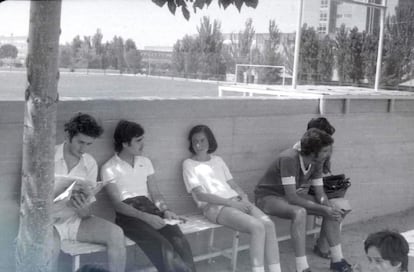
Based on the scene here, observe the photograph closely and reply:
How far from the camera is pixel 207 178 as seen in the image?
4.09 metres

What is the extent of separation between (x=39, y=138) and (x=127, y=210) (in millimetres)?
1354

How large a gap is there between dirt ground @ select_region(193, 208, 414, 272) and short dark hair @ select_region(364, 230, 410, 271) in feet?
2.50

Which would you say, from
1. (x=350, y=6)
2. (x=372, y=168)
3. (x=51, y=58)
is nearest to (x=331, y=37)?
(x=350, y=6)

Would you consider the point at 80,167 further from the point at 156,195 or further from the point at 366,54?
the point at 366,54

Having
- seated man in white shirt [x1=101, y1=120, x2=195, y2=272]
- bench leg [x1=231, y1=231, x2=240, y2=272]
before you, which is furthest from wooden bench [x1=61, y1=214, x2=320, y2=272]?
seated man in white shirt [x1=101, y1=120, x2=195, y2=272]

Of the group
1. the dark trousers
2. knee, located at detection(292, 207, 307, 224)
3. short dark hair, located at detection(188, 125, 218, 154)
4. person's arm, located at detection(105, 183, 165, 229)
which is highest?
short dark hair, located at detection(188, 125, 218, 154)

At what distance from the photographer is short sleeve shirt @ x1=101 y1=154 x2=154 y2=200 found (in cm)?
366

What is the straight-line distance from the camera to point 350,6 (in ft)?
21.3

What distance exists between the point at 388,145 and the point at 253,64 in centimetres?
243

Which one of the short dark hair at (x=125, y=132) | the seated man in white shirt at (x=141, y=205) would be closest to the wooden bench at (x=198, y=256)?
the seated man in white shirt at (x=141, y=205)

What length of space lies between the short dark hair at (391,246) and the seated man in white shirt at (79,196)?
54.0 inches

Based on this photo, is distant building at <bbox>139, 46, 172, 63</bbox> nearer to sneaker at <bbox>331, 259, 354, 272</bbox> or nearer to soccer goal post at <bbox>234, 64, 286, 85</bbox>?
soccer goal post at <bbox>234, 64, 286, 85</bbox>

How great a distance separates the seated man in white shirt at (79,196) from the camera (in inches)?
130

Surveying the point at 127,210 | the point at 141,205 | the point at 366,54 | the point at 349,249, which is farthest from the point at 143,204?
the point at 366,54
